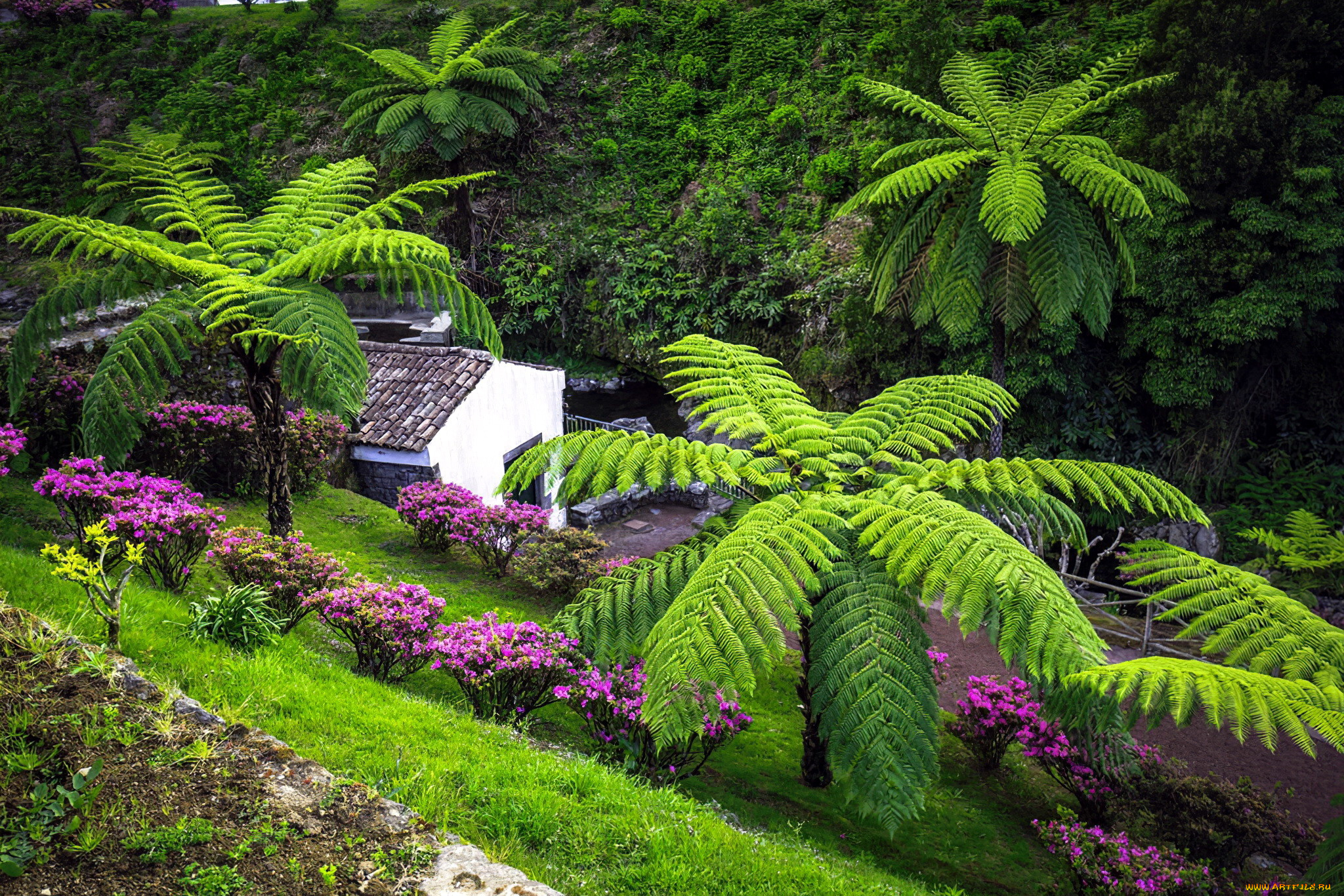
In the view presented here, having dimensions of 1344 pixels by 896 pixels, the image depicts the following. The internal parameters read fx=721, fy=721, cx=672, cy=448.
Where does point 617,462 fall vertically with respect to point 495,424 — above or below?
below

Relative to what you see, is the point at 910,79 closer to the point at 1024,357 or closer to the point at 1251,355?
the point at 1024,357

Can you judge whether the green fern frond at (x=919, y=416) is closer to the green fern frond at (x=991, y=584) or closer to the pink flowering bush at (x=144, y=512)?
the green fern frond at (x=991, y=584)

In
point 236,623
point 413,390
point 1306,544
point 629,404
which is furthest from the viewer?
point 629,404

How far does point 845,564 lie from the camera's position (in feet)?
16.0

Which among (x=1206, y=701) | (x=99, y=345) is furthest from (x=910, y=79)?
(x=99, y=345)

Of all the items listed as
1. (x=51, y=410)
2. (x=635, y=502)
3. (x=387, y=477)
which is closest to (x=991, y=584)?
(x=387, y=477)

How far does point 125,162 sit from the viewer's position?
6.67 metres

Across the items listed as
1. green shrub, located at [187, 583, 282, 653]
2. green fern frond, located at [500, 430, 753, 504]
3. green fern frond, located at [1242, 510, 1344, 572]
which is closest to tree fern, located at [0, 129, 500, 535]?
green fern frond, located at [500, 430, 753, 504]

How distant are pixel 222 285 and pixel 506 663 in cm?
368

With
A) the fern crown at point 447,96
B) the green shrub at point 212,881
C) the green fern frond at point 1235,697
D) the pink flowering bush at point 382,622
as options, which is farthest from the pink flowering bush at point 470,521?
the fern crown at point 447,96

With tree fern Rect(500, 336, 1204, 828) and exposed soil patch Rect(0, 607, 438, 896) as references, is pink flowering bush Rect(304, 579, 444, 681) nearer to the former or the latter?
tree fern Rect(500, 336, 1204, 828)

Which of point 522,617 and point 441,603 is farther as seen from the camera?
point 522,617

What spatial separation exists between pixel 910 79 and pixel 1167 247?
4798 mm

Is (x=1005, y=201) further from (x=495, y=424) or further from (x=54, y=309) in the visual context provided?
(x=54, y=309)
